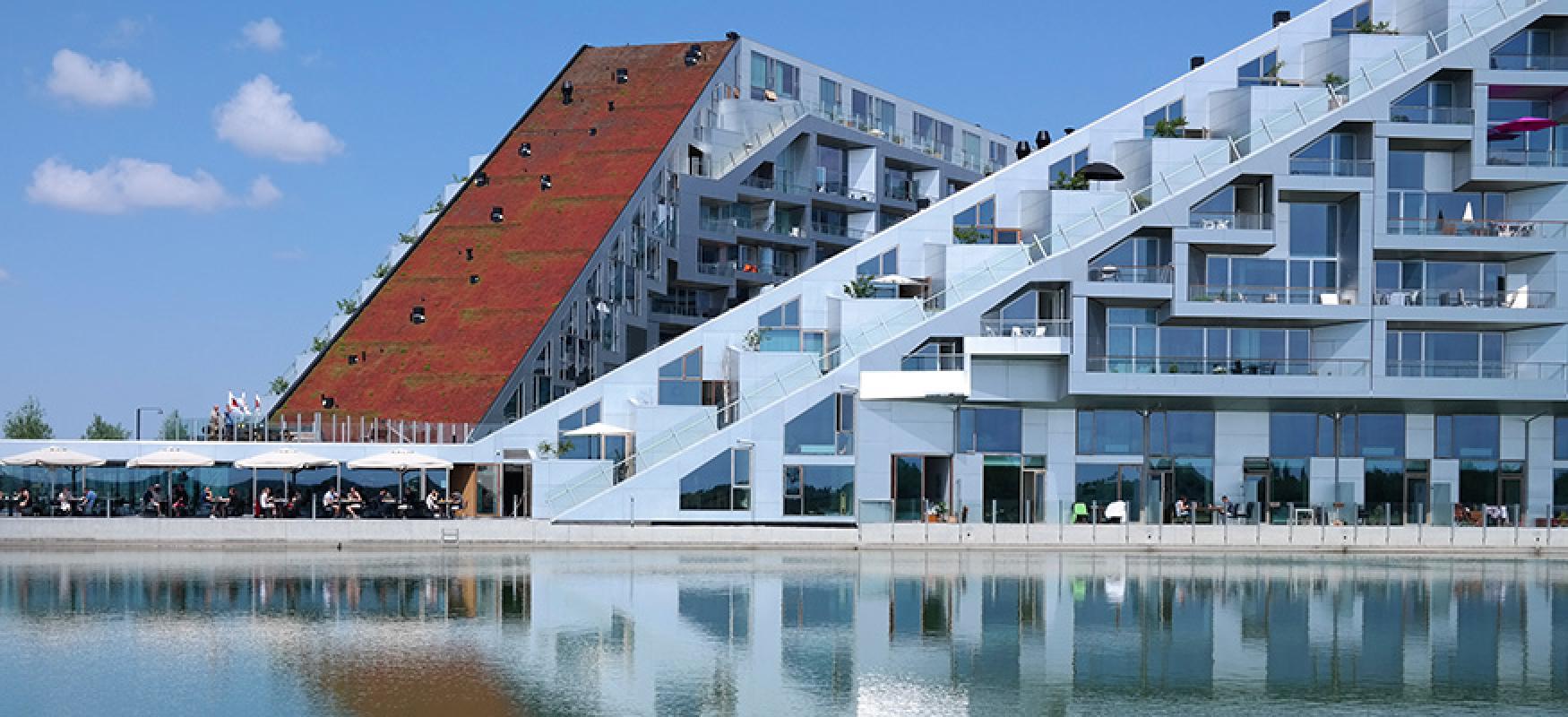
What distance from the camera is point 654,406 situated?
60.6 meters

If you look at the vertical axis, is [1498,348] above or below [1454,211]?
below

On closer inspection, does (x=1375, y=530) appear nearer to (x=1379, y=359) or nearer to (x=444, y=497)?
(x=1379, y=359)

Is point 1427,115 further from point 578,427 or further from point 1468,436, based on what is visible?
point 578,427

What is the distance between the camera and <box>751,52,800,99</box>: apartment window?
290ft

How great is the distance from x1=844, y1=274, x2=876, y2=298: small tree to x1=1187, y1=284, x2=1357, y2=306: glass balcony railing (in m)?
11.5

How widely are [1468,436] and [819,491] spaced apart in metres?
23.7

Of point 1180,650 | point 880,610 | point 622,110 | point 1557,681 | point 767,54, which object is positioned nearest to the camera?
point 1557,681

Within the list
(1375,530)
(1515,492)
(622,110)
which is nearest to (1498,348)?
(1515,492)

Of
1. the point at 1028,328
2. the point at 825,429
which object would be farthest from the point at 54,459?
the point at 1028,328

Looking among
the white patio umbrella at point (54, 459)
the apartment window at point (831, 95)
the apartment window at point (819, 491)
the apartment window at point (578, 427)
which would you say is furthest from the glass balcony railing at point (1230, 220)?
the white patio umbrella at point (54, 459)

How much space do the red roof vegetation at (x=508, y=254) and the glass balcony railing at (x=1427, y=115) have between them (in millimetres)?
31514

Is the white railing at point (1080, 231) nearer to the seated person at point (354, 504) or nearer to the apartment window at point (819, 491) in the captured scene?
the apartment window at point (819, 491)

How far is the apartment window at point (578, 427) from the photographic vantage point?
62.2 meters

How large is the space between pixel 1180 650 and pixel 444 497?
116ft
